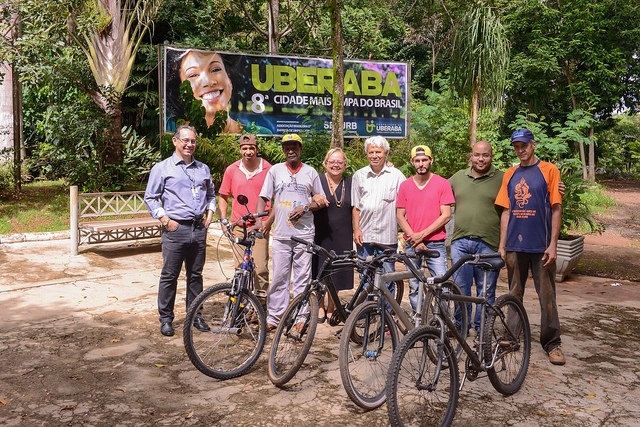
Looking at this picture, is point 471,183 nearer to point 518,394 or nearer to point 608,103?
point 518,394

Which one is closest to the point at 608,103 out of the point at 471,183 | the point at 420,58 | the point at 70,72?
the point at 420,58

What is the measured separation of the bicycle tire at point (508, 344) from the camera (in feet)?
15.6

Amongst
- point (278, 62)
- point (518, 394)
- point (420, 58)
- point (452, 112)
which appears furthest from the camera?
point (420, 58)

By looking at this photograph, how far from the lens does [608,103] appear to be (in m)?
32.2

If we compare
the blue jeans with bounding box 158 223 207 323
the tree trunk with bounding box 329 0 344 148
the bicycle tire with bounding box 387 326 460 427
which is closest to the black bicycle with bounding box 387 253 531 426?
the bicycle tire with bounding box 387 326 460 427

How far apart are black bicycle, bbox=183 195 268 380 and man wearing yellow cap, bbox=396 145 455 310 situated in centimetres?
141

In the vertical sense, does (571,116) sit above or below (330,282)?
above

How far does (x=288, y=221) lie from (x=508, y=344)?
222 centimetres

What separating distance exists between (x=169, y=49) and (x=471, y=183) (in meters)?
11.7

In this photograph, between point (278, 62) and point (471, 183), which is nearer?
point (471, 183)

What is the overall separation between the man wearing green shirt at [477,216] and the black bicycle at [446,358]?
0.76 metres

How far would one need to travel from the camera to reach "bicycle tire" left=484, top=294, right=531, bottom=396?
4770 millimetres

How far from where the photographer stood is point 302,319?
487 centimetres

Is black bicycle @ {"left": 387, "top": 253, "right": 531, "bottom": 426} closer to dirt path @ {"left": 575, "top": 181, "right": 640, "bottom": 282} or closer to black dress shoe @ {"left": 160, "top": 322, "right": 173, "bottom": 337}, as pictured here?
black dress shoe @ {"left": 160, "top": 322, "right": 173, "bottom": 337}
